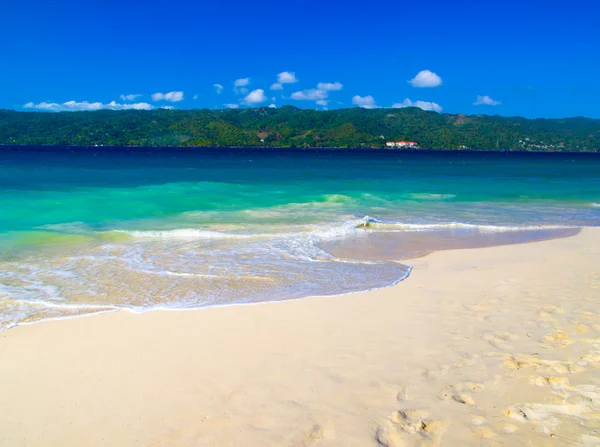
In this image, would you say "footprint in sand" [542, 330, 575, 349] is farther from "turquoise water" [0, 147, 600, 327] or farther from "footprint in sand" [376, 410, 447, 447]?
"turquoise water" [0, 147, 600, 327]

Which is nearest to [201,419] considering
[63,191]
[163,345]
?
[163,345]

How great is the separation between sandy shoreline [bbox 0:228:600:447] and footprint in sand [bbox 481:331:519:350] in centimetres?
2

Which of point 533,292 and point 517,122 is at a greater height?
point 517,122

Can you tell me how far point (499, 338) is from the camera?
5824 millimetres

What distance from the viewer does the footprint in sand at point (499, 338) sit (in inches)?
219

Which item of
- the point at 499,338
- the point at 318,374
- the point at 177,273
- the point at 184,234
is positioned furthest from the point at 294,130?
the point at 318,374

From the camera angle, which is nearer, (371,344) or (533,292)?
(371,344)

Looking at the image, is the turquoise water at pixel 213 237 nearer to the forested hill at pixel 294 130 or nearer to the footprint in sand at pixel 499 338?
the footprint in sand at pixel 499 338

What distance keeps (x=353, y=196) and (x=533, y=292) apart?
60.7 feet

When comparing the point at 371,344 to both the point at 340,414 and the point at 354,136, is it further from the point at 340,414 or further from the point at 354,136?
the point at 354,136

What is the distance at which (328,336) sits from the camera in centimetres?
601

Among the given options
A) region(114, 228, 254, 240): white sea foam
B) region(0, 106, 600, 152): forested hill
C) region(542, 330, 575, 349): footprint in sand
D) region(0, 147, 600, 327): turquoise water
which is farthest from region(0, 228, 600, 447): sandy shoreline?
region(0, 106, 600, 152): forested hill

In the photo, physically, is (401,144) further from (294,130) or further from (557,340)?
(557,340)

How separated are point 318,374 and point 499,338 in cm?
249
